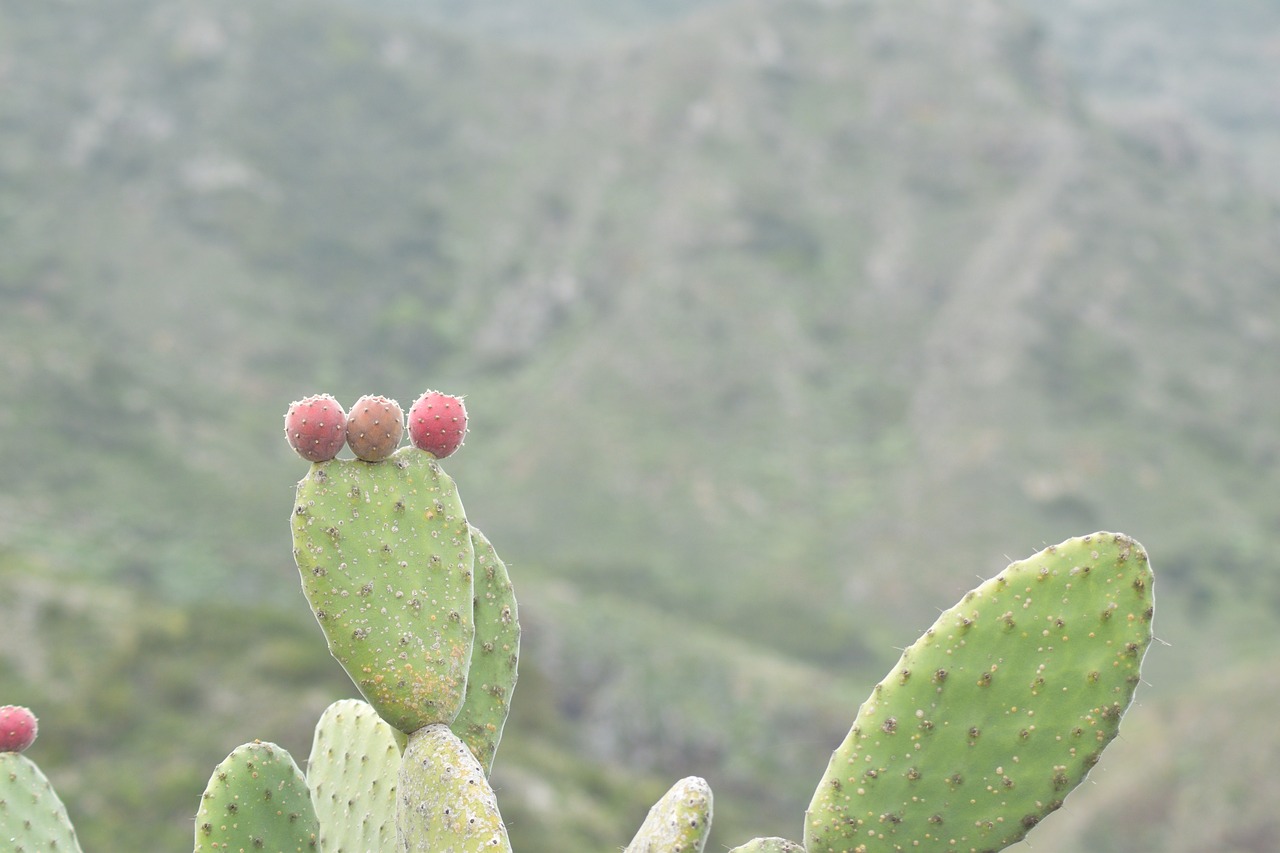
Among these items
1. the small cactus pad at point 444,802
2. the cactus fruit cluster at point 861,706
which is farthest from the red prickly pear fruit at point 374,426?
the small cactus pad at point 444,802

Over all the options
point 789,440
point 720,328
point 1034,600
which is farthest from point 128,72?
point 1034,600

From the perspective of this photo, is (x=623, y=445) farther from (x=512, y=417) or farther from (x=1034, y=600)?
(x=1034, y=600)

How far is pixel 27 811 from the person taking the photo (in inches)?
137

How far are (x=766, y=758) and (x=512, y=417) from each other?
31.2 m

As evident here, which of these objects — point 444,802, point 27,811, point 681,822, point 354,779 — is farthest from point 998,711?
point 27,811

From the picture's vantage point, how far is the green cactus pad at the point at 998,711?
112 inches

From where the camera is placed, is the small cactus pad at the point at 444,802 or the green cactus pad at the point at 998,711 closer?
the small cactus pad at the point at 444,802

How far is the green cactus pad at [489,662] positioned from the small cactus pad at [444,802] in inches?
15.0

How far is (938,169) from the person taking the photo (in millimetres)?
74812

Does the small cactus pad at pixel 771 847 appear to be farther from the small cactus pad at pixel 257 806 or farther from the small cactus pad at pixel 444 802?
the small cactus pad at pixel 257 806

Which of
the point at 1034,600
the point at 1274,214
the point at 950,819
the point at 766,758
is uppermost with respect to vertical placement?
the point at 1034,600

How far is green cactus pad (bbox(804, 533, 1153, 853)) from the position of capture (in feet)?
9.32

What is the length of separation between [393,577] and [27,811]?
1274 millimetres

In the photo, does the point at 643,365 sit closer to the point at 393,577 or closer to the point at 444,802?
the point at 393,577
